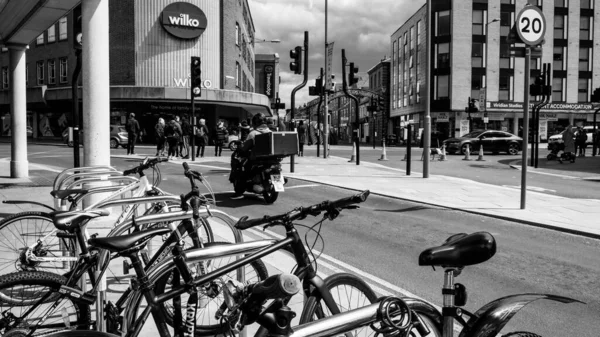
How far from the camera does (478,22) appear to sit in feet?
178

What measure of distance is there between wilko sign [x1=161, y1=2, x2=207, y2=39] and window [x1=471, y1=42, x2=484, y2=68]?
26.3 meters

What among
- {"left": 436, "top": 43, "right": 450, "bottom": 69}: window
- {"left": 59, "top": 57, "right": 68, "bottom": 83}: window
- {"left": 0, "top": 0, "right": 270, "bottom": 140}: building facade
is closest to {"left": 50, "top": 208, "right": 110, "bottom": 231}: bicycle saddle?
{"left": 0, "top": 0, "right": 270, "bottom": 140}: building facade

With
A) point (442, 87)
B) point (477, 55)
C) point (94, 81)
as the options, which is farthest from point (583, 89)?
point (94, 81)

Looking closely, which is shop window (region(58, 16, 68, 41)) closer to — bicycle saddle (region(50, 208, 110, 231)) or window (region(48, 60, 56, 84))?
window (region(48, 60, 56, 84))

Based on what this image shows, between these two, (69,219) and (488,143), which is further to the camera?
(488,143)

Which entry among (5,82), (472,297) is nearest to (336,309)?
(472,297)

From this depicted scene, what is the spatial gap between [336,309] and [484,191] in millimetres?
11242

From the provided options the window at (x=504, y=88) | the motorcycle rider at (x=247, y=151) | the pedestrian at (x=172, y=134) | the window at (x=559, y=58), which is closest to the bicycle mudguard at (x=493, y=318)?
the motorcycle rider at (x=247, y=151)

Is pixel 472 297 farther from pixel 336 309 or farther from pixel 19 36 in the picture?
pixel 19 36

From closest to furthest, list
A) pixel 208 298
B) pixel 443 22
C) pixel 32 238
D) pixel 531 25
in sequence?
→ pixel 208 298 < pixel 32 238 < pixel 531 25 < pixel 443 22

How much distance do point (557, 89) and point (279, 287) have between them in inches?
2376

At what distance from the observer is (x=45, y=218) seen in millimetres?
4609

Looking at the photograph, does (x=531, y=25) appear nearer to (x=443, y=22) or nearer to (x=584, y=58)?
(x=443, y=22)

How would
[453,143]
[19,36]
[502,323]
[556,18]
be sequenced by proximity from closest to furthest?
[502,323]
[19,36]
[453,143]
[556,18]
